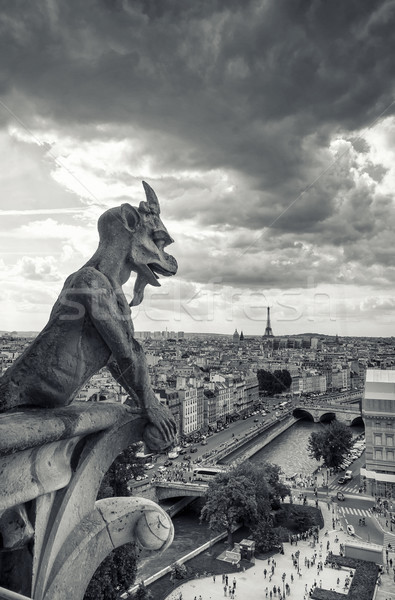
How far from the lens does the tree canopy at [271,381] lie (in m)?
94.2

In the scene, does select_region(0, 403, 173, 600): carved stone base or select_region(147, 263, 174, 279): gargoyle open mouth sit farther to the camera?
select_region(147, 263, 174, 279): gargoyle open mouth

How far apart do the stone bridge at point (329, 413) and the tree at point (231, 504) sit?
138ft

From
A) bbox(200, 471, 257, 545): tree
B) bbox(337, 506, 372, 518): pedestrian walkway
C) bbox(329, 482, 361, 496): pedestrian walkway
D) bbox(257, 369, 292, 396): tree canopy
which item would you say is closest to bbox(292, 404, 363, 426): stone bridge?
bbox(257, 369, 292, 396): tree canopy

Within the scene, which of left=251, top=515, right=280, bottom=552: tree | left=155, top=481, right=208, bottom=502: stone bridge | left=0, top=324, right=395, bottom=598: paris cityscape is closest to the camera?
left=251, top=515, right=280, bottom=552: tree

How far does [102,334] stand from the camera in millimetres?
3924

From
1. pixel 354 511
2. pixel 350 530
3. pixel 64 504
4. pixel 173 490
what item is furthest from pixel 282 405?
pixel 64 504

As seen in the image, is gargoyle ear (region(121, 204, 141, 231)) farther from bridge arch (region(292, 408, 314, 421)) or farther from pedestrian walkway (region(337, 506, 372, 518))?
bridge arch (region(292, 408, 314, 421))

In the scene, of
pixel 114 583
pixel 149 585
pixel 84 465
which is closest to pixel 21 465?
pixel 84 465

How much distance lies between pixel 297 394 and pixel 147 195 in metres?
98.2

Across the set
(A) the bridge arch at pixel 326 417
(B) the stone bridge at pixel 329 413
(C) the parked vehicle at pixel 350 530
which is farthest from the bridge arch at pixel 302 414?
(C) the parked vehicle at pixel 350 530

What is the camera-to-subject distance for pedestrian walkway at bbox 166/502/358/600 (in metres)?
20.2

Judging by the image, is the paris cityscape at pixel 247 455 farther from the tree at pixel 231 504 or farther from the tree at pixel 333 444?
the tree at pixel 231 504

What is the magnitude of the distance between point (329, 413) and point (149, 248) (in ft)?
225

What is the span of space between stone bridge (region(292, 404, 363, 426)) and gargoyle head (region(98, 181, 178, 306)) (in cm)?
6450
